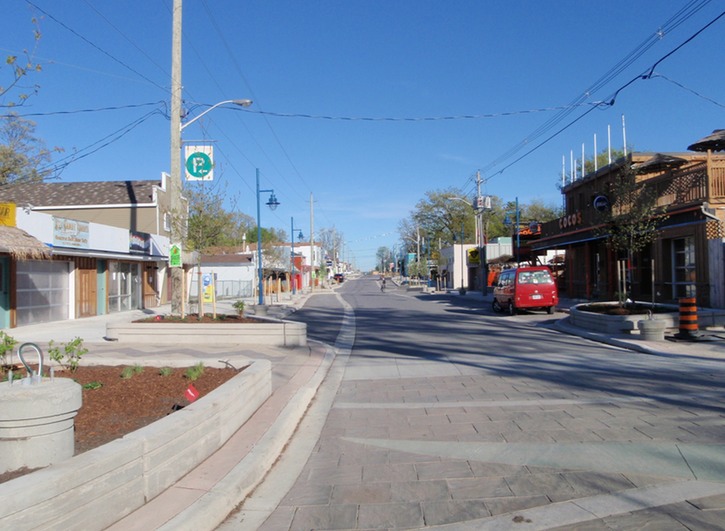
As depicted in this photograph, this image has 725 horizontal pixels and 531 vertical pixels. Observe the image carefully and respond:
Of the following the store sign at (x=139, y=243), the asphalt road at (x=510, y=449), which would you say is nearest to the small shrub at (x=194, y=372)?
the asphalt road at (x=510, y=449)

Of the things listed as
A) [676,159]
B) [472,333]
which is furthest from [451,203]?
[472,333]

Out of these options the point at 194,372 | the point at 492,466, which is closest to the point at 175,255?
the point at 194,372

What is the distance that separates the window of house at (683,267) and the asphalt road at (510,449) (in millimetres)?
10537

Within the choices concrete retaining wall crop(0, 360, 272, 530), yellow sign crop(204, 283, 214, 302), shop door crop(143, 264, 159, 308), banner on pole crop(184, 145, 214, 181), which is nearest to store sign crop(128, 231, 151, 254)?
shop door crop(143, 264, 159, 308)

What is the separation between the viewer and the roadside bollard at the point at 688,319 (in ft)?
48.2

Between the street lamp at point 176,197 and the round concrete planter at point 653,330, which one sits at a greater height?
the street lamp at point 176,197

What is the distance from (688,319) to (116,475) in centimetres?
1446

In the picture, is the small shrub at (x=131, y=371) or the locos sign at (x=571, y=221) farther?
the locos sign at (x=571, y=221)

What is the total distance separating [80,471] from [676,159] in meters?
25.1

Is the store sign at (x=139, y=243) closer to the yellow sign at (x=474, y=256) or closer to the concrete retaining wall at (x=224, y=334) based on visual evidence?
the concrete retaining wall at (x=224, y=334)

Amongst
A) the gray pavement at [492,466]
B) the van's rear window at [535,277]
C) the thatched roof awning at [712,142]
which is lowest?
the gray pavement at [492,466]

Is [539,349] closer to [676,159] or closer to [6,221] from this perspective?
[676,159]

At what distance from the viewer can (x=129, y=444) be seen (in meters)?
4.16

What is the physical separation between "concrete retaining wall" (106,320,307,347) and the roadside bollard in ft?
30.6
